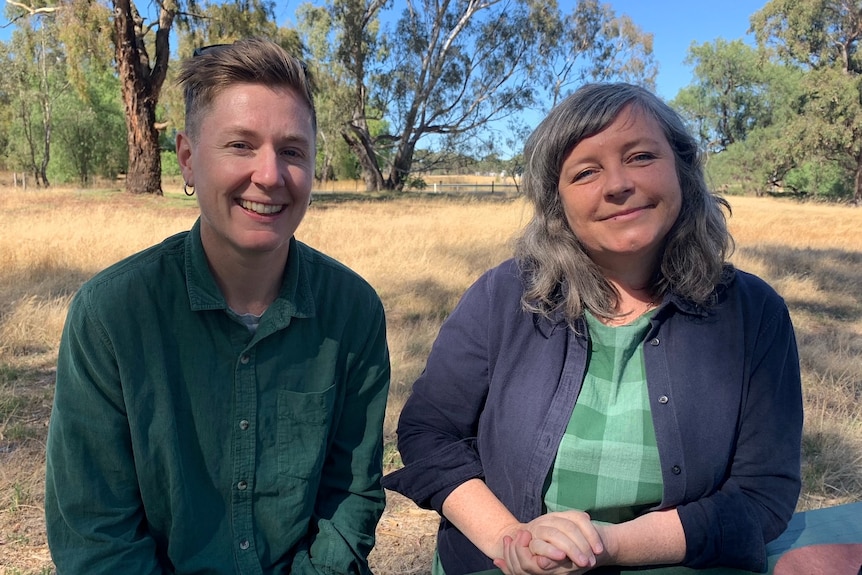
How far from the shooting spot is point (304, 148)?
1562 millimetres

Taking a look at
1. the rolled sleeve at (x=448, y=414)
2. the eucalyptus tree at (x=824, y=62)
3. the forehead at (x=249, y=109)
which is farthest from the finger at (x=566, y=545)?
the eucalyptus tree at (x=824, y=62)

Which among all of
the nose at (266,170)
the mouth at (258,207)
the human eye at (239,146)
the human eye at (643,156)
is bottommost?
the mouth at (258,207)

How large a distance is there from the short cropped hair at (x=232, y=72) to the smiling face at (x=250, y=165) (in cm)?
2

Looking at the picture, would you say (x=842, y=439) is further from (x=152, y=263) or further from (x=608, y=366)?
(x=152, y=263)

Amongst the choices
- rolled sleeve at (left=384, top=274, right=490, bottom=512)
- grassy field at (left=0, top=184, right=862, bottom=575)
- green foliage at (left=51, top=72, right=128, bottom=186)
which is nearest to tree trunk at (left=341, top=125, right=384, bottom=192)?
green foliage at (left=51, top=72, right=128, bottom=186)

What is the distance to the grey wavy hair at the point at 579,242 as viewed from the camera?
1.66m

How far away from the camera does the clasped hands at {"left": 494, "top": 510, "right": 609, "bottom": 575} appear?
4.48 feet

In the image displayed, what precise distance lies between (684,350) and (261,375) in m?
1.05

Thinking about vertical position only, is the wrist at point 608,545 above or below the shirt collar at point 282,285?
below

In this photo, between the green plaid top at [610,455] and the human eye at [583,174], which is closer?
the green plaid top at [610,455]

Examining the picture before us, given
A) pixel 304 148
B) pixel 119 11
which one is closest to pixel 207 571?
pixel 304 148

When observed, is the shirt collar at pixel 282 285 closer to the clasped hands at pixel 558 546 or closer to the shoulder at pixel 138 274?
the shoulder at pixel 138 274

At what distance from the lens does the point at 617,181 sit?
5.27ft

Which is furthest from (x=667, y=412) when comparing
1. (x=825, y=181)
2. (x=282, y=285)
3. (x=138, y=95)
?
(x=825, y=181)
